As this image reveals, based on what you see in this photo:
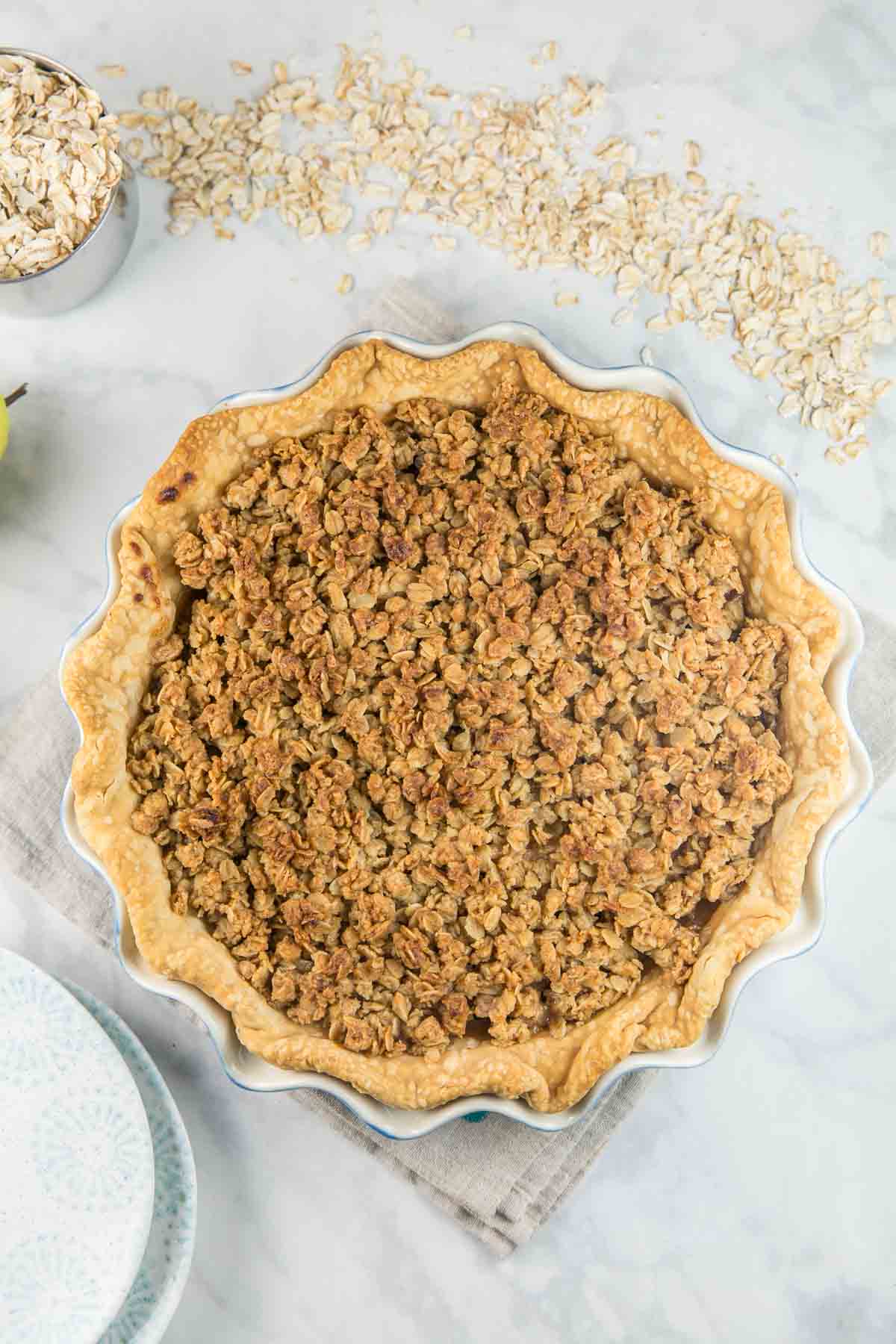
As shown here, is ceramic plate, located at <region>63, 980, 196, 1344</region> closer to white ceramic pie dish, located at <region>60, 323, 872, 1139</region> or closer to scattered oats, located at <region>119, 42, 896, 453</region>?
white ceramic pie dish, located at <region>60, 323, 872, 1139</region>

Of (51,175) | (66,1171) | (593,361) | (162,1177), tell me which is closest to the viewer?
(66,1171)

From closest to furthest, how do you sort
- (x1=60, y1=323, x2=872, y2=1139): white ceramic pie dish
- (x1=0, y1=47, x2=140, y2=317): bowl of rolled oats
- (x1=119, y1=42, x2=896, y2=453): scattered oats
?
(x1=60, y1=323, x2=872, y2=1139): white ceramic pie dish < (x1=0, y1=47, x2=140, y2=317): bowl of rolled oats < (x1=119, y1=42, x2=896, y2=453): scattered oats

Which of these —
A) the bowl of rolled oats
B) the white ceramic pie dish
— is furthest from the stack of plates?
the bowl of rolled oats

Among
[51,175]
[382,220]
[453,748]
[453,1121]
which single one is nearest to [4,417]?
[51,175]

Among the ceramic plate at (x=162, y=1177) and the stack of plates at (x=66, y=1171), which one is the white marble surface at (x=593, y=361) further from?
the stack of plates at (x=66, y=1171)

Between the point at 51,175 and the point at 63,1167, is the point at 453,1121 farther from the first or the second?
the point at 51,175

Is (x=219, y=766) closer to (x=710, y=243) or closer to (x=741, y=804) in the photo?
(x=741, y=804)
